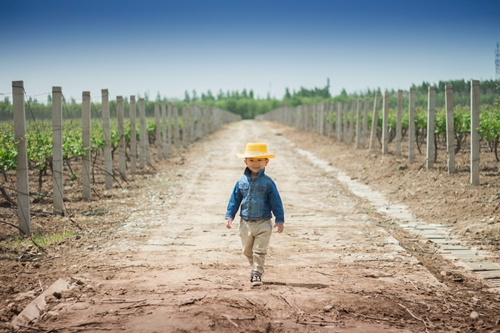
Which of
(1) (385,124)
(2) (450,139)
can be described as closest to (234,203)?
(2) (450,139)

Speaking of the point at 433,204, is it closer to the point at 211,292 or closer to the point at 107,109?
the point at 211,292

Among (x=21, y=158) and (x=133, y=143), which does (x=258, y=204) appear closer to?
(x=21, y=158)

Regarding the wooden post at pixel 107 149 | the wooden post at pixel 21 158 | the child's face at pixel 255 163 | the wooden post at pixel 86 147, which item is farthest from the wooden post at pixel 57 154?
the child's face at pixel 255 163

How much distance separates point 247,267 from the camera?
566 centimetres

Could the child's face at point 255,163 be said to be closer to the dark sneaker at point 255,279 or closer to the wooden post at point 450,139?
the dark sneaker at point 255,279

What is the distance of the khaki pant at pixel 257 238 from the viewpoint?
5059mm

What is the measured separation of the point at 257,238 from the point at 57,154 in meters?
5.04

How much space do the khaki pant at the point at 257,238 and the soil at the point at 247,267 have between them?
237 mm

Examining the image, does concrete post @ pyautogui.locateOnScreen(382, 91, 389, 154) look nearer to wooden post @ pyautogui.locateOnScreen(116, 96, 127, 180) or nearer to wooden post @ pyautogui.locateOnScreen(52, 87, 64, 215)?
wooden post @ pyautogui.locateOnScreen(116, 96, 127, 180)

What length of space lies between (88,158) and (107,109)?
6.96ft

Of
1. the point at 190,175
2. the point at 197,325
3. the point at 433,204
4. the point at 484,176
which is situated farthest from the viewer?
the point at 190,175

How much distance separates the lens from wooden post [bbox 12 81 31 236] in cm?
720

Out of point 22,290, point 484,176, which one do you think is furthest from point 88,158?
point 484,176

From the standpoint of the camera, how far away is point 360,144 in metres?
21.0
